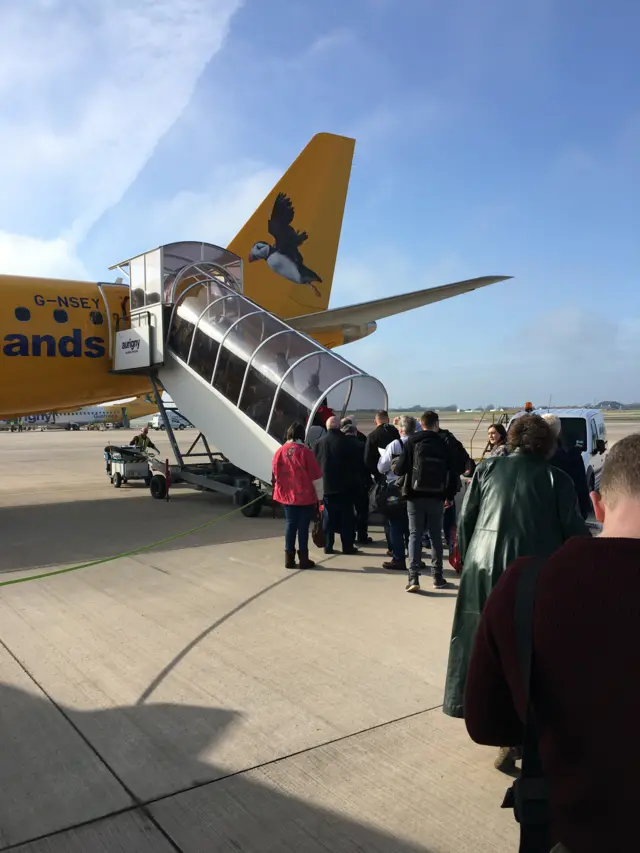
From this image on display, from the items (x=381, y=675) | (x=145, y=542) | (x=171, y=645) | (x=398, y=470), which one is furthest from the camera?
(x=145, y=542)

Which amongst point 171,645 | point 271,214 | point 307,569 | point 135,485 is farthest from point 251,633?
point 271,214

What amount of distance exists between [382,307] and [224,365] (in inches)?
174

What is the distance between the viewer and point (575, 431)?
13133 mm

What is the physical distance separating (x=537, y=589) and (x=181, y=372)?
11791 mm

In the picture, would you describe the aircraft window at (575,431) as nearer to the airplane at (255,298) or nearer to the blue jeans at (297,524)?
the airplane at (255,298)

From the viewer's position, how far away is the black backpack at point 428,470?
250 inches

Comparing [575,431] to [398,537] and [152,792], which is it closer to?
[398,537]

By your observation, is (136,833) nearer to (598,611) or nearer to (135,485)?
(598,611)

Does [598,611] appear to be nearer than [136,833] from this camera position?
Yes

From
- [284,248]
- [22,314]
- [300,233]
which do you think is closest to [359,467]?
[22,314]

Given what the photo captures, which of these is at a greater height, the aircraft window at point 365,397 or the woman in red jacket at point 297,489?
the aircraft window at point 365,397

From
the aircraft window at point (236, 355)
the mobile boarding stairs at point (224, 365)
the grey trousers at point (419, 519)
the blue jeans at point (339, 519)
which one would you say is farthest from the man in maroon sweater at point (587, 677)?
the aircraft window at point (236, 355)

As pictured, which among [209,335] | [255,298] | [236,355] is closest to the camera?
[236,355]

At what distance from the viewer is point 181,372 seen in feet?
41.5
